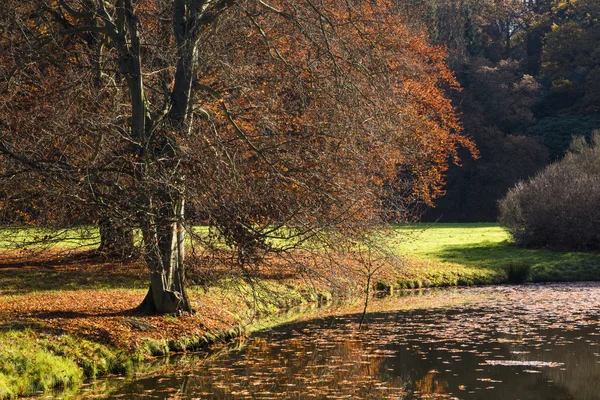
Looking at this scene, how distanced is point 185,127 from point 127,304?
421 cm

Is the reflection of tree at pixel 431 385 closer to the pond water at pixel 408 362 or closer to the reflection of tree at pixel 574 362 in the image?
the pond water at pixel 408 362

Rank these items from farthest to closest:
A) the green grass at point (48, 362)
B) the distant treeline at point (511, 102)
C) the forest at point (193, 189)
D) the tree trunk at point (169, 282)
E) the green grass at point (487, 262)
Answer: the distant treeline at point (511, 102)
the green grass at point (487, 262)
the tree trunk at point (169, 282)
the forest at point (193, 189)
the green grass at point (48, 362)

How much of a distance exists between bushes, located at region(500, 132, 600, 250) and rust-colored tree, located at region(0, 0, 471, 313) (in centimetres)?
1419

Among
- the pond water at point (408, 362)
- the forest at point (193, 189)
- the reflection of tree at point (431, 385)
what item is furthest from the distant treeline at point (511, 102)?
the reflection of tree at point (431, 385)

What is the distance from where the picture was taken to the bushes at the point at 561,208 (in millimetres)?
29953

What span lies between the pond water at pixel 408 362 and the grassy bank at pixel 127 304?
78 centimetres

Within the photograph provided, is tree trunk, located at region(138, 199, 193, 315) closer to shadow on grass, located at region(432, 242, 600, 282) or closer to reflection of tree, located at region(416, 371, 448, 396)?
reflection of tree, located at region(416, 371, 448, 396)

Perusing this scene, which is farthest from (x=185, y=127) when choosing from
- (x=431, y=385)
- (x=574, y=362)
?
(x=574, y=362)

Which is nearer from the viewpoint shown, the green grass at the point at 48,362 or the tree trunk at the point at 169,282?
the green grass at the point at 48,362

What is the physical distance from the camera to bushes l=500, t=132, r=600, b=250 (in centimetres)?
2995

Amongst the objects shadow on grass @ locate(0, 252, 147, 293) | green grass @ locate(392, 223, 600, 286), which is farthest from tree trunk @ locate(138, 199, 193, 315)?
green grass @ locate(392, 223, 600, 286)

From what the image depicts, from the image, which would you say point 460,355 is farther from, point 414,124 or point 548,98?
point 548,98

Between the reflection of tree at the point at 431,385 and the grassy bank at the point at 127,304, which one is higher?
the grassy bank at the point at 127,304

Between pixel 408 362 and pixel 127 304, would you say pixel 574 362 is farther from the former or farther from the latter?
pixel 127 304
